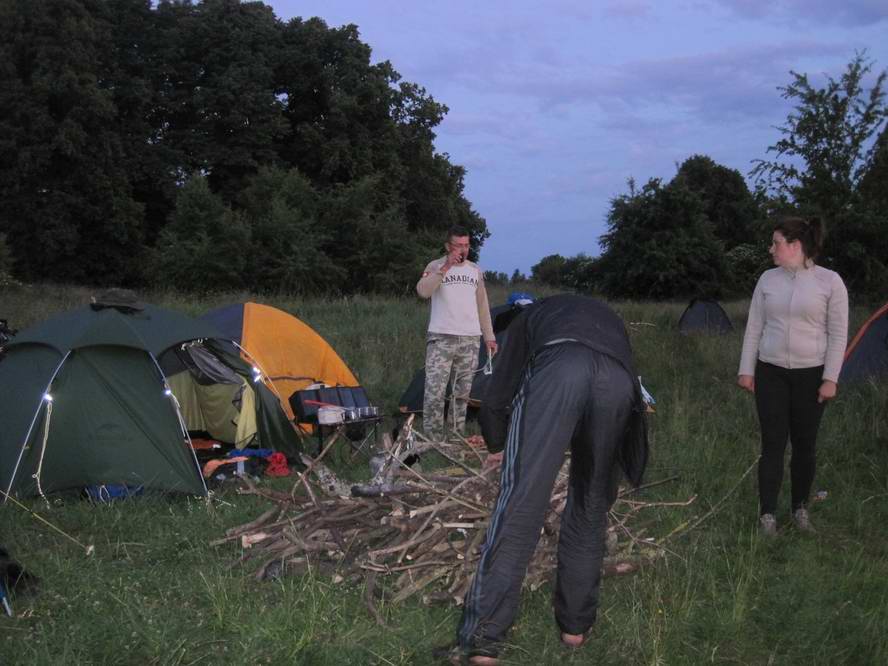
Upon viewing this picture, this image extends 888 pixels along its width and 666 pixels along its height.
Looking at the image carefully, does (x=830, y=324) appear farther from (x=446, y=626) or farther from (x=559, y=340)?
(x=446, y=626)

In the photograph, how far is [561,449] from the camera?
3.21 m

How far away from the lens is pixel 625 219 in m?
31.1

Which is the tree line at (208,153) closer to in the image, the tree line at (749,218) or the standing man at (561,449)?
the tree line at (749,218)

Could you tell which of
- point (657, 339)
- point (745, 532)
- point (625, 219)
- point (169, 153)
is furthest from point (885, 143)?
point (169, 153)

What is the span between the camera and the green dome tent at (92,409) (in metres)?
5.89

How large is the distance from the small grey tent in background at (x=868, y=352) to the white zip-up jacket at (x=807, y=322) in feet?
15.1

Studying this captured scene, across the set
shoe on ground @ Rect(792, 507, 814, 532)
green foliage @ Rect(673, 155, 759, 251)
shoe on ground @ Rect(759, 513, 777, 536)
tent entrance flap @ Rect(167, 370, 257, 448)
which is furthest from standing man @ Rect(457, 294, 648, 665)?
green foliage @ Rect(673, 155, 759, 251)

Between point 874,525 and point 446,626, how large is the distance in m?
3.19

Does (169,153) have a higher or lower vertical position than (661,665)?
higher

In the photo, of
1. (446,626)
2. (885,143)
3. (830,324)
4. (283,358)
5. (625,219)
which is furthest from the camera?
(625,219)

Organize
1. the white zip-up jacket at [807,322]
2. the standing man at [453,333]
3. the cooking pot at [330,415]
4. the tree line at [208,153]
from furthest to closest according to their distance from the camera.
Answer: the tree line at [208,153] → the standing man at [453,333] → the cooking pot at [330,415] → the white zip-up jacket at [807,322]

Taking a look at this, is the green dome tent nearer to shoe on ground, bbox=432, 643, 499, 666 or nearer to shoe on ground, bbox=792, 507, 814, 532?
shoe on ground, bbox=432, 643, 499, 666

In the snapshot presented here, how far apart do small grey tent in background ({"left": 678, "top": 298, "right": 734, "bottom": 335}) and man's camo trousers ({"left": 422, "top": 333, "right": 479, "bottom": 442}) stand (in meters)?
9.85

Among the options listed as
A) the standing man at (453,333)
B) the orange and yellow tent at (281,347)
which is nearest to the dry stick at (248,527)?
the standing man at (453,333)
